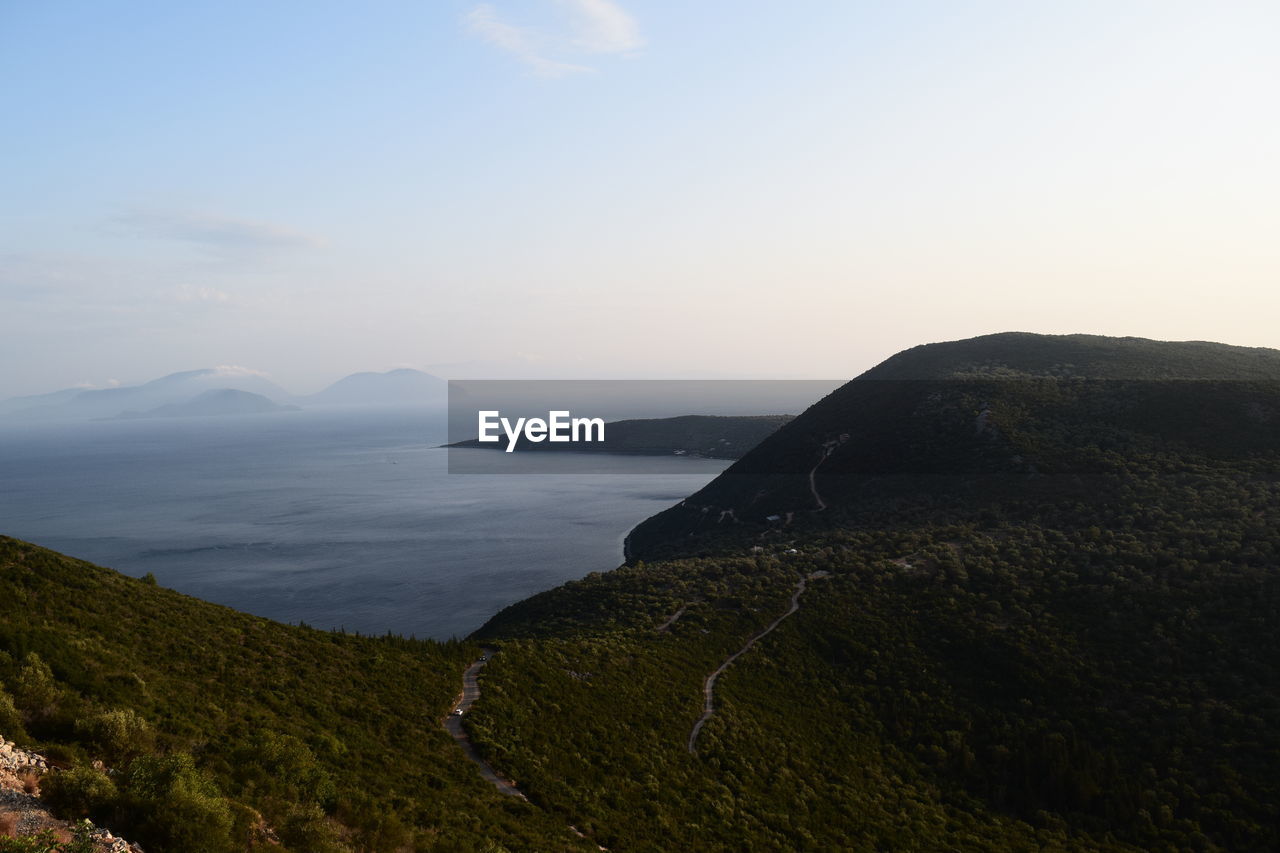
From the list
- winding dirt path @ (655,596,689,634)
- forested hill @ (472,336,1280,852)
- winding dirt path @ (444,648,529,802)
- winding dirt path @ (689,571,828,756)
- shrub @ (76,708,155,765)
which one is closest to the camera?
shrub @ (76,708,155,765)

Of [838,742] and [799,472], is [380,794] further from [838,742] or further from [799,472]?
[799,472]

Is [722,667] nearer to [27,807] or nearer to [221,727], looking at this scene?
[221,727]

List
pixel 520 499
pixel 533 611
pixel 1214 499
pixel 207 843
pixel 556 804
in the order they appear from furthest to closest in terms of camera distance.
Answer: pixel 520 499 < pixel 533 611 < pixel 1214 499 < pixel 556 804 < pixel 207 843

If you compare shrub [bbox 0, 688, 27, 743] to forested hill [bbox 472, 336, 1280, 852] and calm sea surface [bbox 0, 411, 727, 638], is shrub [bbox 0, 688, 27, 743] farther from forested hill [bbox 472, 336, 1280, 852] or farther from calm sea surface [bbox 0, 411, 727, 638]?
calm sea surface [bbox 0, 411, 727, 638]

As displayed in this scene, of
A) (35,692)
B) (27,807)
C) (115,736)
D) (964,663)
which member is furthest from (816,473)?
(27,807)

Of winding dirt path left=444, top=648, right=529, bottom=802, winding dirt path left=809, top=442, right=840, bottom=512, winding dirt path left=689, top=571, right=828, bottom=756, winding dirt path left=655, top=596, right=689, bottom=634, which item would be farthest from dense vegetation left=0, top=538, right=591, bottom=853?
winding dirt path left=809, top=442, right=840, bottom=512

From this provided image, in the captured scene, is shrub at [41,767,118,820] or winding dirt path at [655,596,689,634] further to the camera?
winding dirt path at [655,596,689,634]

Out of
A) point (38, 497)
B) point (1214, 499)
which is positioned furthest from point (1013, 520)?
point (38, 497)

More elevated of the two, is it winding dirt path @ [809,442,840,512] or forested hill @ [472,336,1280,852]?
winding dirt path @ [809,442,840,512]
